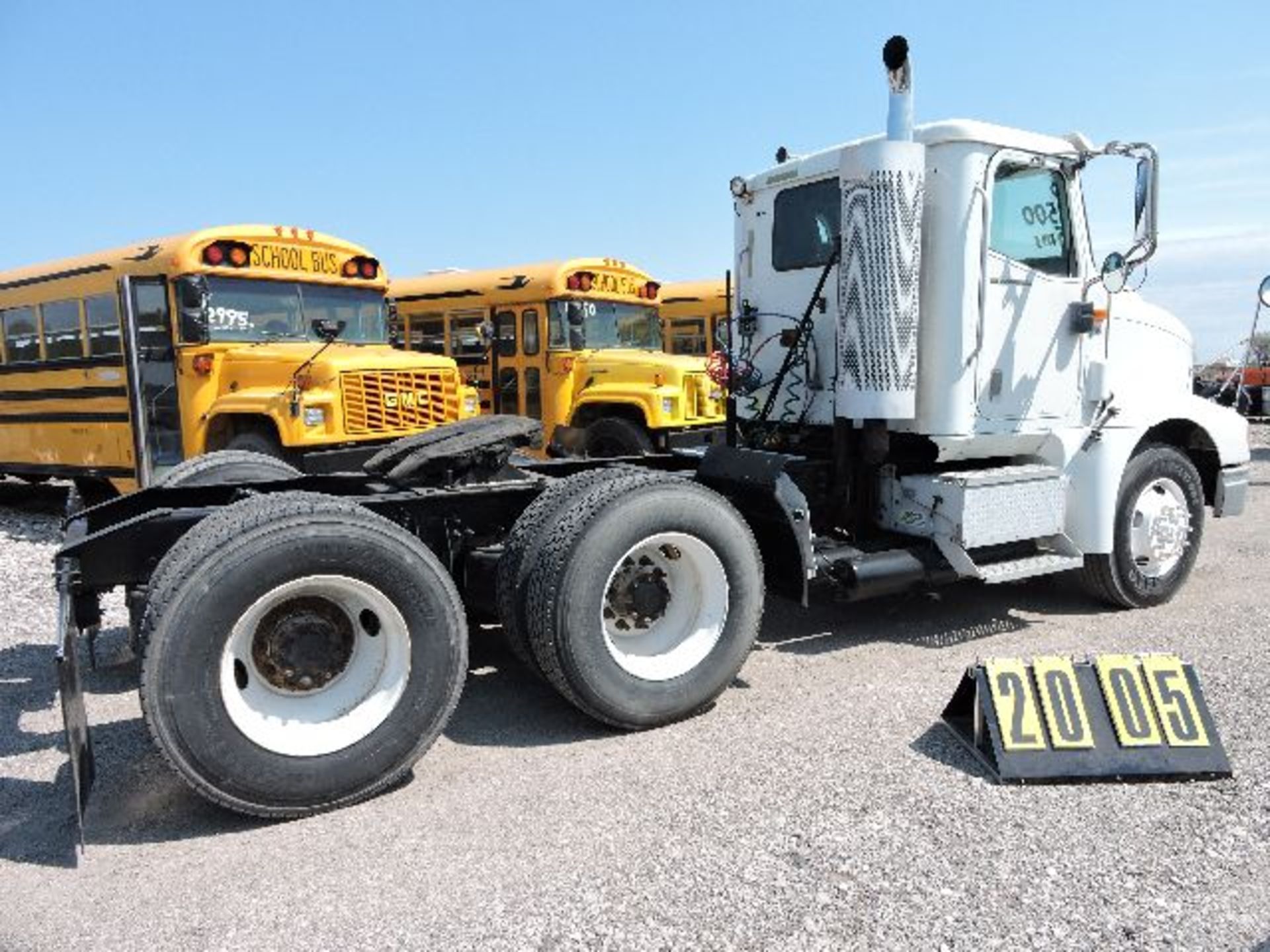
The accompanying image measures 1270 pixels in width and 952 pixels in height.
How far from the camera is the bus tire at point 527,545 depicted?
3762mm

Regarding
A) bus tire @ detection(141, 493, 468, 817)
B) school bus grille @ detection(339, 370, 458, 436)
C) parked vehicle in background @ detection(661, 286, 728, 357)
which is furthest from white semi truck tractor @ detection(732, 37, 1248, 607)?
parked vehicle in background @ detection(661, 286, 728, 357)

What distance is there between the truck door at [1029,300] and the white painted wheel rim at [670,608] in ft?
6.49

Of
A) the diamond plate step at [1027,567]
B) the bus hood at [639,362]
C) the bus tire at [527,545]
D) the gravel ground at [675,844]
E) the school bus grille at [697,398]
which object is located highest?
the bus hood at [639,362]

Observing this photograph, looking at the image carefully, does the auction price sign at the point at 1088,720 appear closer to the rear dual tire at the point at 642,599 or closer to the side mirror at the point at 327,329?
the rear dual tire at the point at 642,599

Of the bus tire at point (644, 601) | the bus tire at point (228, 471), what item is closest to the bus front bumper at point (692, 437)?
the bus tire at point (228, 471)

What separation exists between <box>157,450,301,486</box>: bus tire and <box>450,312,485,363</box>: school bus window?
6.26 meters

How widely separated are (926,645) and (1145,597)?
1641 mm

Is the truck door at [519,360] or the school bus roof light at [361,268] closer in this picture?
the school bus roof light at [361,268]

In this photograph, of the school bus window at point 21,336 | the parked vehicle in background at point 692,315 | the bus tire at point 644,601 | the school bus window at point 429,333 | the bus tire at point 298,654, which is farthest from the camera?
the parked vehicle in background at point 692,315

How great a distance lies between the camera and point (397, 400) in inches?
323

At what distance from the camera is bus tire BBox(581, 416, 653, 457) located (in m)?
9.72

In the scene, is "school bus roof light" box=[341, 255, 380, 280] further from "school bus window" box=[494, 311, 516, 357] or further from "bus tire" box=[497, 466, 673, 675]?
"bus tire" box=[497, 466, 673, 675]

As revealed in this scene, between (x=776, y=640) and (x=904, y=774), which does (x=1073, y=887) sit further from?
(x=776, y=640)

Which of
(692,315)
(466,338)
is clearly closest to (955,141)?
(466,338)
